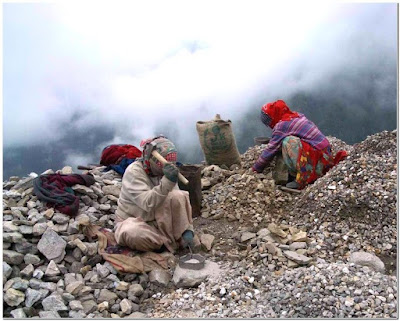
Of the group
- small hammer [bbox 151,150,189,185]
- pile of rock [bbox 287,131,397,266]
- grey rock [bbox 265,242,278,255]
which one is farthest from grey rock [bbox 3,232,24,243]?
pile of rock [bbox 287,131,397,266]

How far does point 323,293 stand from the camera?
11.9 feet

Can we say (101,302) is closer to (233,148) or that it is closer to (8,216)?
(8,216)

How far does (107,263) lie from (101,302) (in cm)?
44

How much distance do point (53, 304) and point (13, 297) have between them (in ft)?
1.00

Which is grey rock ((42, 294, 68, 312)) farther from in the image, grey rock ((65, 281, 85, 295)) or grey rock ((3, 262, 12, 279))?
grey rock ((3, 262, 12, 279))

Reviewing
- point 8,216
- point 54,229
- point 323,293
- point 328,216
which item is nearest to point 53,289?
point 54,229

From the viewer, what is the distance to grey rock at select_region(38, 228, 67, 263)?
423 centimetres

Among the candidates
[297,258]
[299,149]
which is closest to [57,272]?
[297,258]

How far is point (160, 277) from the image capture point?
162 inches

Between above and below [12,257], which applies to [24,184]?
above

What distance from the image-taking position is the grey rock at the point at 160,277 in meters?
4.10

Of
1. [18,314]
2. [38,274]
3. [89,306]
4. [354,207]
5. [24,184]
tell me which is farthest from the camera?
[24,184]

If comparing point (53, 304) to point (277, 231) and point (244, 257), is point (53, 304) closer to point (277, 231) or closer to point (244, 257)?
point (244, 257)

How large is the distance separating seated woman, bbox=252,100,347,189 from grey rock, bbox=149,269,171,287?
2647mm
